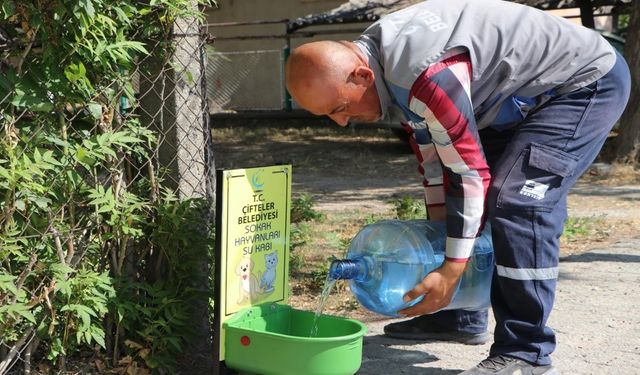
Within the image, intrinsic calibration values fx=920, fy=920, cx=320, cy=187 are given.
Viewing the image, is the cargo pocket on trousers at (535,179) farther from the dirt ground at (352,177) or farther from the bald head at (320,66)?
the dirt ground at (352,177)

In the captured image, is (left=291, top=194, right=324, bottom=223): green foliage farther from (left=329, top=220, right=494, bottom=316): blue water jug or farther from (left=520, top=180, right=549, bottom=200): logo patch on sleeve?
(left=520, top=180, right=549, bottom=200): logo patch on sleeve

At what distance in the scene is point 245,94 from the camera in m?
20.8

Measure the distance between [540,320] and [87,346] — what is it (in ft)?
5.72

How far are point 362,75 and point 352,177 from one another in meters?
8.30

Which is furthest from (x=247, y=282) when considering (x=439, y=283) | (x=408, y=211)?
(x=408, y=211)

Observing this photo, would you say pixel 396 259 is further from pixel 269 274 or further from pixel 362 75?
pixel 362 75

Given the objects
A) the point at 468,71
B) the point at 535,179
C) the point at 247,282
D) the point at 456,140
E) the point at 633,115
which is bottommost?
the point at 247,282

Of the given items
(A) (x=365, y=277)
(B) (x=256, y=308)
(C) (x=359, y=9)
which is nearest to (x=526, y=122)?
(A) (x=365, y=277)

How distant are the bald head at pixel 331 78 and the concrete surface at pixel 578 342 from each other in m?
1.26

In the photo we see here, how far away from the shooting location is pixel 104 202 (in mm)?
3346

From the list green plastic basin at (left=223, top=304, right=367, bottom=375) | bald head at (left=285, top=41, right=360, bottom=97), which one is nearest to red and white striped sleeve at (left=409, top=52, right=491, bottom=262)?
bald head at (left=285, top=41, right=360, bottom=97)

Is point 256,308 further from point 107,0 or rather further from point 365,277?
point 107,0

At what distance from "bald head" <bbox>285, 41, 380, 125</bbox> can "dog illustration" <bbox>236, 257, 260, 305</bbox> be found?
680 mm

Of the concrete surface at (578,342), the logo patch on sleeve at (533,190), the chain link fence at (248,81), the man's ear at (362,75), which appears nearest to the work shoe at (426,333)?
the concrete surface at (578,342)
